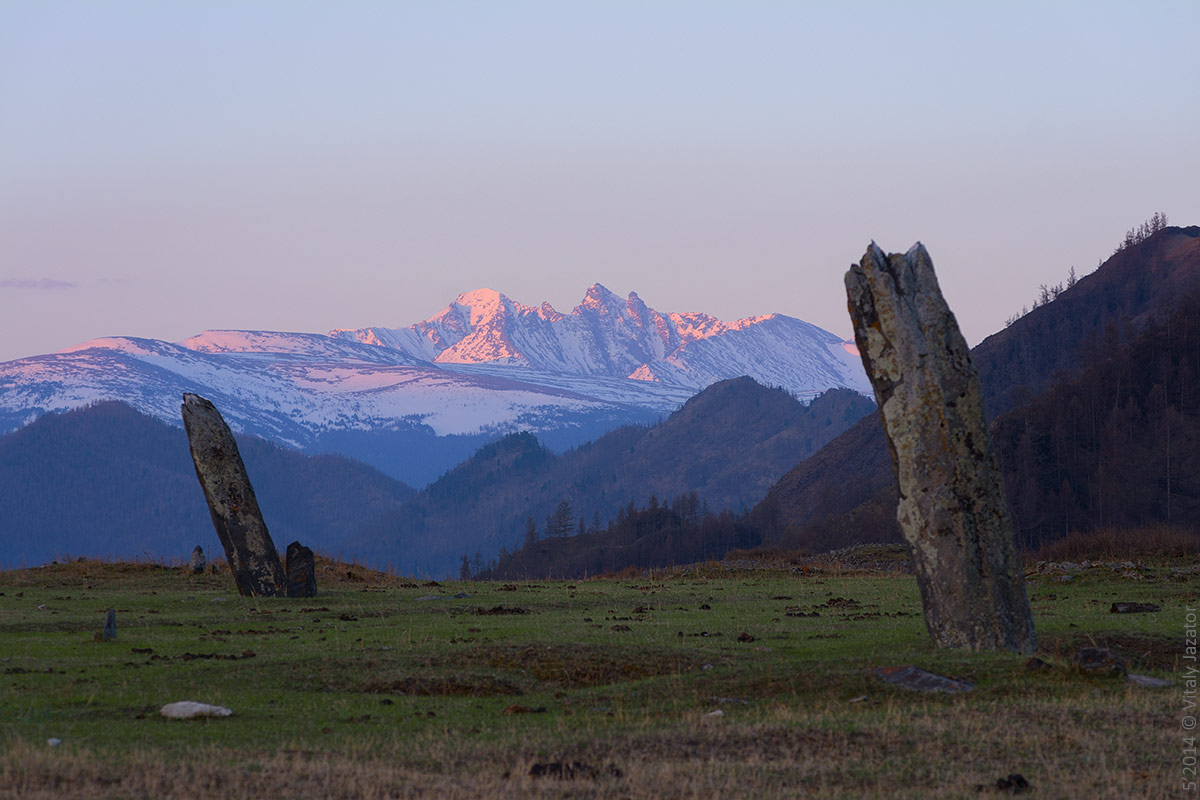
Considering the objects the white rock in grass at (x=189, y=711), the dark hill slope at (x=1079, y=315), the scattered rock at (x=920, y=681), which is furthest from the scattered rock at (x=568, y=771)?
the dark hill slope at (x=1079, y=315)

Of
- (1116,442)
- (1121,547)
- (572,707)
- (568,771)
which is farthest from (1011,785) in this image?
(1116,442)

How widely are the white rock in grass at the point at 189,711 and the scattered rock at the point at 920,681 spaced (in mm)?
9278

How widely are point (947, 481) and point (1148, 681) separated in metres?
4.93

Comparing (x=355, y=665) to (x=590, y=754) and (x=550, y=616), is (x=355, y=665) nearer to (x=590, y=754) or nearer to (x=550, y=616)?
(x=590, y=754)

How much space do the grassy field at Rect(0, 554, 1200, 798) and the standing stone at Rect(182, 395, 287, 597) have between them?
604 cm

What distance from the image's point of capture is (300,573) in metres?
38.3

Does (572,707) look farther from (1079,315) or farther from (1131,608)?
(1079,315)

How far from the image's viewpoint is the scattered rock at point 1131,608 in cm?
2805

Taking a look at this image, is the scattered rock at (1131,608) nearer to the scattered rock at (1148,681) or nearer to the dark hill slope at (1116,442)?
the scattered rock at (1148,681)

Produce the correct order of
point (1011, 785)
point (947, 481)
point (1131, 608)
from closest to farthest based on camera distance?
point (1011, 785) < point (947, 481) < point (1131, 608)

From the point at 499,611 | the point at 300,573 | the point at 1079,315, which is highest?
the point at 1079,315

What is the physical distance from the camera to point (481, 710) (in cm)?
1750

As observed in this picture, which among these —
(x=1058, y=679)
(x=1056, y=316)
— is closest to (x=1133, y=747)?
(x=1058, y=679)

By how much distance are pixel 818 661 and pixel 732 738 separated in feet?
19.4
